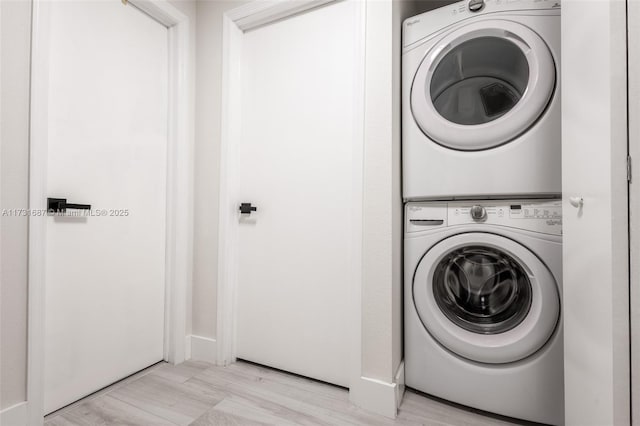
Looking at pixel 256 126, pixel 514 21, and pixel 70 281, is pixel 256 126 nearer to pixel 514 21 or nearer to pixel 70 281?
pixel 70 281

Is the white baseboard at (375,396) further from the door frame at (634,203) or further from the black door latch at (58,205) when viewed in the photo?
the black door latch at (58,205)

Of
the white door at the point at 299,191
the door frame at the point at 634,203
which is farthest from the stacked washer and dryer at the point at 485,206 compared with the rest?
the door frame at the point at 634,203

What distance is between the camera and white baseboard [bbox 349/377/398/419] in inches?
48.7

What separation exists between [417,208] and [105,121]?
1446 mm

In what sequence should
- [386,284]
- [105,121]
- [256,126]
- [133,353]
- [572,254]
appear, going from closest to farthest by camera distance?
[572,254] < [386,284] < [105,121] < [133,353] < [256,126]

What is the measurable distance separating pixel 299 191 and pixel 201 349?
1027mm

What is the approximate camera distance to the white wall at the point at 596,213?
0.64 metres

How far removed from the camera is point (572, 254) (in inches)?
35.0

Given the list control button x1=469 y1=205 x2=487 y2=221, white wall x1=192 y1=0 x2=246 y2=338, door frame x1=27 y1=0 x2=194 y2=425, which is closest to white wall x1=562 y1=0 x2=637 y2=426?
control button x1=469 y1=205 x2=487 y2=221

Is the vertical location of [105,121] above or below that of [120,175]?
above

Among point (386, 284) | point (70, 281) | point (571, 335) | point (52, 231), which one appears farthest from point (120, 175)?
point (571, 335)

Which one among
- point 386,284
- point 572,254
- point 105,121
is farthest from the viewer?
point 105,121

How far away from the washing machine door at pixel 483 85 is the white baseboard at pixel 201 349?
1.52 meters

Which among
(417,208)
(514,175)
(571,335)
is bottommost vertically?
(571,335)
